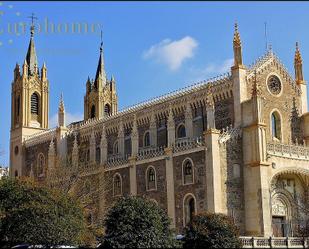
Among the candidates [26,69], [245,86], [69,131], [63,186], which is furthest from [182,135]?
[26,69]

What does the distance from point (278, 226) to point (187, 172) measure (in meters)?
8.79

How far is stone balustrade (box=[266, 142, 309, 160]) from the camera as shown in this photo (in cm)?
4897

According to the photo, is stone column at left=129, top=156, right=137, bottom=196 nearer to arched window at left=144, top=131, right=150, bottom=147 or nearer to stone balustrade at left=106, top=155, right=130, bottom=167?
stone balustrade at left=106, top=155, right=130, bottom=167

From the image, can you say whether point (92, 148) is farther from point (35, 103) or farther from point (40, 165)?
point (35, 103)

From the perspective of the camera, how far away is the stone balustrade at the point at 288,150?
4897 centimetres

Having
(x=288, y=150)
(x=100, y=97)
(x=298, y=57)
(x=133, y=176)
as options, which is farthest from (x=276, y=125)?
(x=100, y=97)

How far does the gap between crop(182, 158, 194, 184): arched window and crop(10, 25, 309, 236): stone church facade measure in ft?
0.21

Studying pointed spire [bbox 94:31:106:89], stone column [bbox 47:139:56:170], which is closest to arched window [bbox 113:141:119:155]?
stone column [bbox 47:139:56:170]

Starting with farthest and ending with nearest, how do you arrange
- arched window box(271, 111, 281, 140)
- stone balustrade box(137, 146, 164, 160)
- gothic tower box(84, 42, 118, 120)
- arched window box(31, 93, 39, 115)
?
1. gothic tower box(84, 42, 118, 120)
2. arched window box(31, 93, 39, 115)
3. arched window box(271, 111, 281, 140)
4. stone balustrade box(137, 146, 164, 160)

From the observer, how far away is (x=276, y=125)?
53.7 meters

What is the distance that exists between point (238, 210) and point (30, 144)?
1345 inches

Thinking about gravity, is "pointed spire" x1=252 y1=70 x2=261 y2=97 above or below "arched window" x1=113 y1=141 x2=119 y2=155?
above

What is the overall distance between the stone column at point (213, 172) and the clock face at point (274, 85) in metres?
8.81

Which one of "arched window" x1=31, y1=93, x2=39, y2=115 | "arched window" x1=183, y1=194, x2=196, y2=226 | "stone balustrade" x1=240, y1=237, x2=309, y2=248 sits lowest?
"stone balustrade" x1=240, y1=237, x2=309, y2=248
